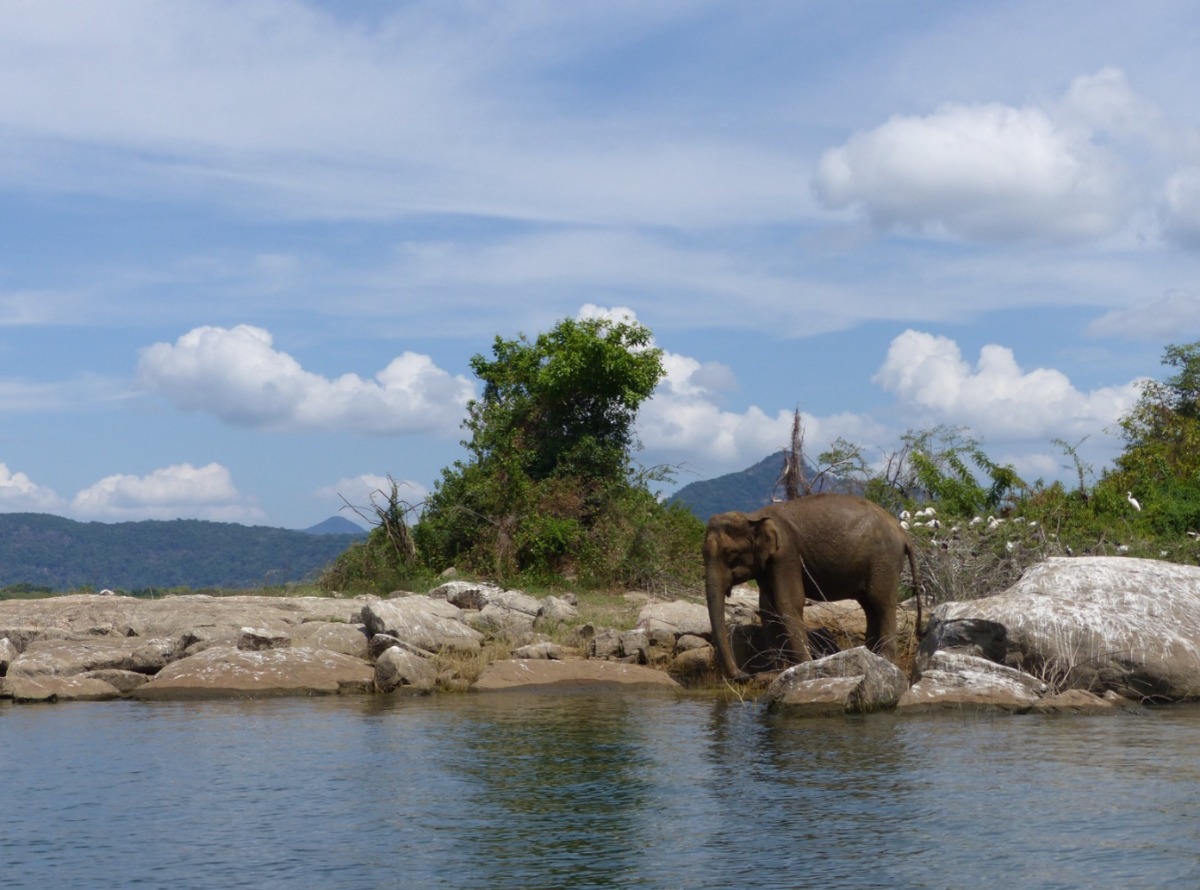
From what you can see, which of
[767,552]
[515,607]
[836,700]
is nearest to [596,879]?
[836,700]

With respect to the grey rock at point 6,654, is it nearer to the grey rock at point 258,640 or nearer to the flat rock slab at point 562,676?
the grey rock at point 258,640

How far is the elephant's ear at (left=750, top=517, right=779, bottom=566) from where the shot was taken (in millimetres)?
18188

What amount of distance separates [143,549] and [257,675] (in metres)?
112

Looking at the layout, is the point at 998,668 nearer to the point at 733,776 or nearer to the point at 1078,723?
the point at 1078,723

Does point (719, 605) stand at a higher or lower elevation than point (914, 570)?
lower

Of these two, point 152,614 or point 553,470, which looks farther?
point 553,470

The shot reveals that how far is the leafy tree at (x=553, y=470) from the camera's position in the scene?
28.3 metres

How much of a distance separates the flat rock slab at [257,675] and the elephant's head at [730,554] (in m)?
4.91

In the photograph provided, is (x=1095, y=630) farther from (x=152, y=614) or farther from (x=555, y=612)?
(x=152, y=614)

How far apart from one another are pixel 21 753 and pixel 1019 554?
14.3 m

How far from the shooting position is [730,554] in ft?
60.5

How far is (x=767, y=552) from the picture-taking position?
18.2 metres

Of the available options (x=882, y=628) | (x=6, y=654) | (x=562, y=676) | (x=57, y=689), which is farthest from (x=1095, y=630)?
(x=6, y=654)

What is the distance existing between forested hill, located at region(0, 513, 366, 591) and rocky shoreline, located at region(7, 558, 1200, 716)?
277 feet
